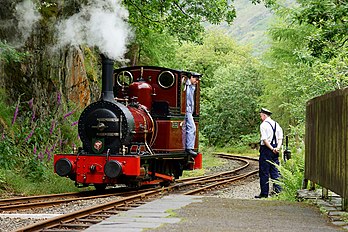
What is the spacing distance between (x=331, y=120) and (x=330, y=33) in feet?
13.3

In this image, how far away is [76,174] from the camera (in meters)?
12.8

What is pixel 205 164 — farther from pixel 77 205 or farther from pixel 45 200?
pixel 77 205

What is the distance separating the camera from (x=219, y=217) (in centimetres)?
705

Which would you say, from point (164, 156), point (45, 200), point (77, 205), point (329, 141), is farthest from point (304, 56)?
point (329, 141)

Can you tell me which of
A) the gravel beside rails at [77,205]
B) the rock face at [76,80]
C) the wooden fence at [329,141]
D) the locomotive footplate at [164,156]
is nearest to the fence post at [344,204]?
the wooden fence at [329,141]

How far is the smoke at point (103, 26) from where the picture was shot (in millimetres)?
14070

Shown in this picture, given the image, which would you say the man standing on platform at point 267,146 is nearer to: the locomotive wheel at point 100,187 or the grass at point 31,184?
the locomotive wheel at point 100,187

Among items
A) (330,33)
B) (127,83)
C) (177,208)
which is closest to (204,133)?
(127,83)

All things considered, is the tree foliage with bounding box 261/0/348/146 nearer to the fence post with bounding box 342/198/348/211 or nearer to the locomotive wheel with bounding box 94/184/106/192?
the fence post with bounding box 342/198/348/211

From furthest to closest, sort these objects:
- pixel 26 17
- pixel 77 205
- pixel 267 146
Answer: pixel 26 17, pixel 267 146, pixel 77 205

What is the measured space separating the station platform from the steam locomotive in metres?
3.99

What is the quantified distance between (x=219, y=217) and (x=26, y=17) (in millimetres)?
10475

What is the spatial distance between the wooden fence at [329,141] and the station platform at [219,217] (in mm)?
420

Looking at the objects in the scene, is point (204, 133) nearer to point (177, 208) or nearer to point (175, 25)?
point (175, 25)
